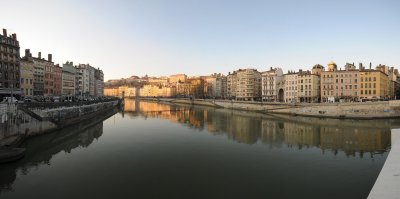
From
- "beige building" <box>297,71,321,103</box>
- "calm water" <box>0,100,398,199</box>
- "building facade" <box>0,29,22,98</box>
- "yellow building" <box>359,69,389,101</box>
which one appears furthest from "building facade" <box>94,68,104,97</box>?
"yellow building" <box>359,69,389,101</box>

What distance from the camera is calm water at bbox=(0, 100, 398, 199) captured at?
18.1 m

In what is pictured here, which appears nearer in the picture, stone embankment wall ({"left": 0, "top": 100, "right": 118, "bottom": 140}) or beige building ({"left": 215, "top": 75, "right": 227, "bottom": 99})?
stone embankment wall ({"left": 0, "top": 100, "right": 118, "bottom": 140})

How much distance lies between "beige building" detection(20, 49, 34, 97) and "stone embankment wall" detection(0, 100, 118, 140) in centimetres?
2436

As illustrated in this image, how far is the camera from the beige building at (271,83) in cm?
11031

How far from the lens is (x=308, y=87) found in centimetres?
9188

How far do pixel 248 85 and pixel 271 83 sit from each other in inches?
699

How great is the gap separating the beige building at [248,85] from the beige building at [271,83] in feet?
45.3

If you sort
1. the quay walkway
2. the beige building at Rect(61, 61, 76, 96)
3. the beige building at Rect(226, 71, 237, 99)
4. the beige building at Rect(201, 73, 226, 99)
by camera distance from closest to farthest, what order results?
the quay walkway
the beige building at Rect(61, 61, 76, 96)
the beige building at Rect(226, 71, 237, 99)
the beige building at Rect(201, 73, 226, 99)

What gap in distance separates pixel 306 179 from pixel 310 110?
181ft

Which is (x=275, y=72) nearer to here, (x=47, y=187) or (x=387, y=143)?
(x=387, y=143)

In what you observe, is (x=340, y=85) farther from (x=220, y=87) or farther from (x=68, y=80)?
(x=68, y=80)

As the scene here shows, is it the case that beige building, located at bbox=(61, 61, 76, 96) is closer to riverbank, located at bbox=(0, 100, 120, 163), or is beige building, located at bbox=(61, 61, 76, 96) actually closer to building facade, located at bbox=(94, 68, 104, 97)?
riverbank, located at bbox=(0, 100, 120, 163)

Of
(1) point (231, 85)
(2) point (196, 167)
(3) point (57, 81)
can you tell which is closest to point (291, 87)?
(1) point (231, 85)

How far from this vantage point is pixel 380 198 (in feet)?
36.1
